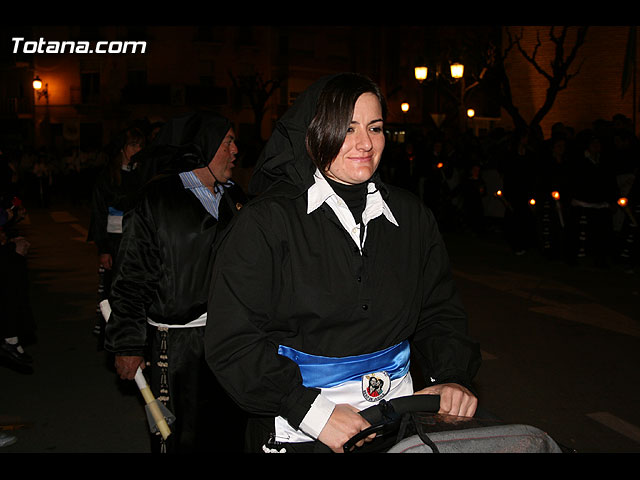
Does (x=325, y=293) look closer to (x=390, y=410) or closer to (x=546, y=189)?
(x=390, y=410)

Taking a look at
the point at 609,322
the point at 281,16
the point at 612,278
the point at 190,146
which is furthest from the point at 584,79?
the point at 190,146

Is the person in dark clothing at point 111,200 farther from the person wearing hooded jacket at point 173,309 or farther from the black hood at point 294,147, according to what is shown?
the black hood at point 294,147

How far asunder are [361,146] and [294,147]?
24 cm

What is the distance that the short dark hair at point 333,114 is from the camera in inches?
88.7

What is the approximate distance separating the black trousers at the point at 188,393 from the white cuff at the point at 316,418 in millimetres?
1514

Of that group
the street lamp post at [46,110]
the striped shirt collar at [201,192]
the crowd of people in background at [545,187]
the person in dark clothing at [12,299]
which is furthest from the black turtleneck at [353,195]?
the street lamp post at [46,110]

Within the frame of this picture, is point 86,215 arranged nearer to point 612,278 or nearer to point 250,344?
point 612,278

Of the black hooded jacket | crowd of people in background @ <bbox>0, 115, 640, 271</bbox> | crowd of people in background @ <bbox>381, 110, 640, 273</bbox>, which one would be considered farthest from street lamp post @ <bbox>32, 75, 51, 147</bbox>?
the black hooded jacket

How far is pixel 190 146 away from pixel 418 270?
1.82 m

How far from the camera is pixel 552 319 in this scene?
312 inches

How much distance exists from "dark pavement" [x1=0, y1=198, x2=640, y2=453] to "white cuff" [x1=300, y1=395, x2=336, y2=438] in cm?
299

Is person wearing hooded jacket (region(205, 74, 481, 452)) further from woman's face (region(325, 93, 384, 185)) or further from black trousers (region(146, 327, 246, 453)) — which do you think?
black trousers (region(146, 327, 246, 453))

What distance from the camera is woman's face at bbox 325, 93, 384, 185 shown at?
2.29 m

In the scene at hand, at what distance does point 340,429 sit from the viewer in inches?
80.8
